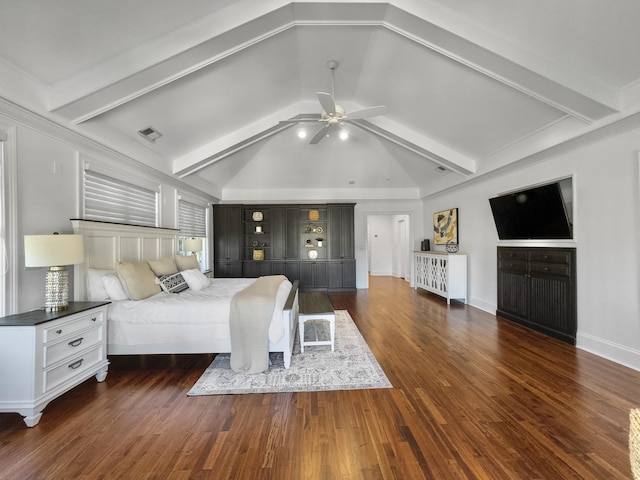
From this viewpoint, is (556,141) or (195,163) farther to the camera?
(195,163)

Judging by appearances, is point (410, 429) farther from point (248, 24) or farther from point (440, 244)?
point (440, 244)

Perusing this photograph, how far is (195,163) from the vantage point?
490 cm

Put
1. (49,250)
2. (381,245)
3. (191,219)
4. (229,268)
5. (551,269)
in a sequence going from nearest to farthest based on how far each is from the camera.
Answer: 1. (49,250)
2. (551,269)
3. (191,219)
4. (229,268)
5. (381,245)

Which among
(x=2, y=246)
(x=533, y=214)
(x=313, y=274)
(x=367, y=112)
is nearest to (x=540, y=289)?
(x=533, y=214)

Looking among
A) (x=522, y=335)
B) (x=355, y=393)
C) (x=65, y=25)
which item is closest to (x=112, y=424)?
(x=355, y=393)

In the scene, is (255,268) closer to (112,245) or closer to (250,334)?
(112,245)

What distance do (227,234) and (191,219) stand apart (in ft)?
4.54

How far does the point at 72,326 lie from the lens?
7.82 ft

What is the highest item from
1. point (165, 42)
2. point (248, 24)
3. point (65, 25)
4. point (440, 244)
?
point (248, 24)

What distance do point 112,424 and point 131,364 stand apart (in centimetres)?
115

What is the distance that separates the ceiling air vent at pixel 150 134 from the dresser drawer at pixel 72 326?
7.71 ft

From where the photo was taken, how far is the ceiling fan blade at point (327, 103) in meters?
3.28

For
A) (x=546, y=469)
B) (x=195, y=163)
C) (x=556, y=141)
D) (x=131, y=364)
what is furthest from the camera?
(x=195, y=163)

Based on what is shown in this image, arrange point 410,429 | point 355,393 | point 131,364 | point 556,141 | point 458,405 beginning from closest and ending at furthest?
point 410,429 < point 458,405 < point 355,393 < point 131,364 < point 556,141
